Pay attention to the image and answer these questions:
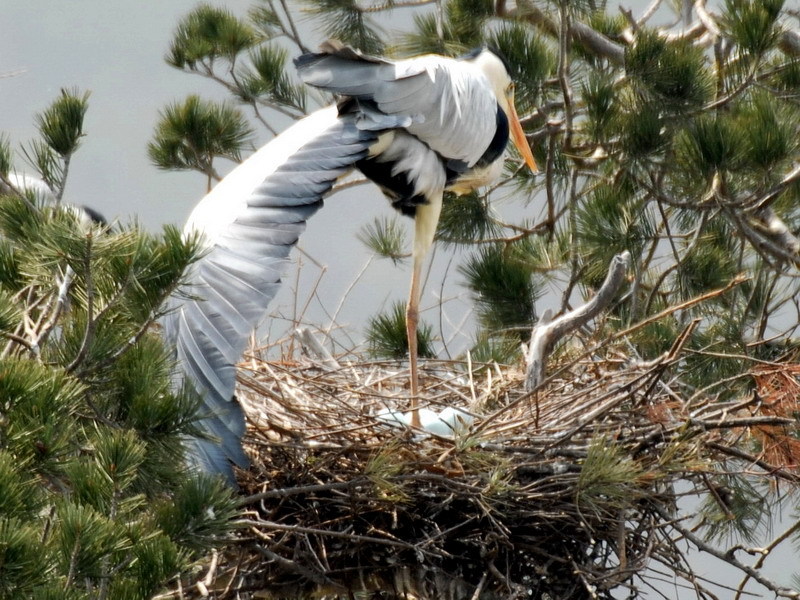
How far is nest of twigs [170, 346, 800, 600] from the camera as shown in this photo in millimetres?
3037

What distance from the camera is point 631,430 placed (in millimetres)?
3219

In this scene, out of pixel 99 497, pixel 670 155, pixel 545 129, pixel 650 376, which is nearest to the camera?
pixel 99 497

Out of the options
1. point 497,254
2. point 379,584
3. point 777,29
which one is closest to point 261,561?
point 379,584

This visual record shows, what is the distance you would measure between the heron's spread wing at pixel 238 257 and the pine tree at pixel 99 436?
0.12 metres

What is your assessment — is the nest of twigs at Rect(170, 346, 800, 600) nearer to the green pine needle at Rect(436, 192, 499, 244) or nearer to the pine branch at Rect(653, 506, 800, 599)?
the pine branch at Rect(653, 506, 800, 599)

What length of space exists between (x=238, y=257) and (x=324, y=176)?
1.42 ft

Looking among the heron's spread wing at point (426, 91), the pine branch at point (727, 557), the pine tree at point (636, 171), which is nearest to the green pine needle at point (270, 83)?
the pine tree at point (636, 171)

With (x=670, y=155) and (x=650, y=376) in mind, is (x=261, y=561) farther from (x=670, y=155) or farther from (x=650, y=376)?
(x=670, y=155)

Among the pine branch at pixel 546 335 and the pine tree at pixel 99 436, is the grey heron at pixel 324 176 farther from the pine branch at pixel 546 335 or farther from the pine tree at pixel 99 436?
the pine branch at pixel 546 335

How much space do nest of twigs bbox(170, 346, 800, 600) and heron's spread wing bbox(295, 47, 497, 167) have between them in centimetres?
73

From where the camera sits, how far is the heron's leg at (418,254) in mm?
3879

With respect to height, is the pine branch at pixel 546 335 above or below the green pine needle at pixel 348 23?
below

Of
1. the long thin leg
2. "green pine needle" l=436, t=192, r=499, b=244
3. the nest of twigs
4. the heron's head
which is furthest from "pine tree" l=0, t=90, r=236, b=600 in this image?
"green pine needle" l=436, t=192, r=499, b=244

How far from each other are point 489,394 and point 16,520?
202cm
